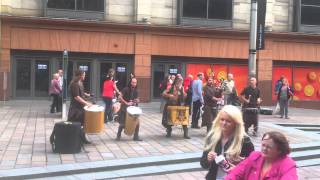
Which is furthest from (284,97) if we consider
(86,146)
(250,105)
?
(86,146)

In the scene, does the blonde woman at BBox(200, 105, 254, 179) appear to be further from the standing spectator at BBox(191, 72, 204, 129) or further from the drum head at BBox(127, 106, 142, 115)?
the standing spectator at BBox(191, 72, 204, 129)

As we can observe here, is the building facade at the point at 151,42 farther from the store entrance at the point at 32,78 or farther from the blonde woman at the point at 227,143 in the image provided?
the blonde woman at the point at 227,143

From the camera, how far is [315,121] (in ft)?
69.7

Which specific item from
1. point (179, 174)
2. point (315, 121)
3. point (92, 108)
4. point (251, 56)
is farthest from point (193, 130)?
point (315, 121)

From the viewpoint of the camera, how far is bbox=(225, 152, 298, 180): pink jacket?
3906 millimetres

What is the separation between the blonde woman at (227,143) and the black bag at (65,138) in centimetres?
701

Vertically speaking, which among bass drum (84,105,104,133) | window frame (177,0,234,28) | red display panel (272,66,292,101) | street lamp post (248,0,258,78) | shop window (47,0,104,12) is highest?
shop window (47,0,104,12)

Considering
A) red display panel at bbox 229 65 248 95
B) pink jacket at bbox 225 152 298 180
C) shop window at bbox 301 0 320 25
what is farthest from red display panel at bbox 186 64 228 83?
pink jacket at bbox 225 152 298 180

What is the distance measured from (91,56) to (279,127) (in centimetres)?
1277

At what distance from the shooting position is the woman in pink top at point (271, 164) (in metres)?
3.92

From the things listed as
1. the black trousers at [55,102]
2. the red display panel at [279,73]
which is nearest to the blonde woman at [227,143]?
the black trousers at [55,102]

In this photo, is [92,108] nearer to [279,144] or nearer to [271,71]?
[279,144]

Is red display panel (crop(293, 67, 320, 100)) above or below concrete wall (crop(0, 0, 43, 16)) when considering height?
below

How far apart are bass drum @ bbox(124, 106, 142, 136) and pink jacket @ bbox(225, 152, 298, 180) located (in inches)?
360
